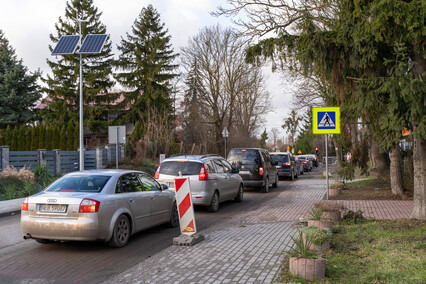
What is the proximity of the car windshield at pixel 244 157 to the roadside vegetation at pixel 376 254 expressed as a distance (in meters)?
9.56

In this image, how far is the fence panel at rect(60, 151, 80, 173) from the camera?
23.7 meters

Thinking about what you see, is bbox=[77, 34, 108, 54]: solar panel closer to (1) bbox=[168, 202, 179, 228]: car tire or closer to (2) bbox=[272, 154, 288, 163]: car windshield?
(1) bbox=[168, 202, 179, 228]: car tire

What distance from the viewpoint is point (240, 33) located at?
13.6 m

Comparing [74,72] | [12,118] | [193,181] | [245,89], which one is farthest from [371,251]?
[74,72]

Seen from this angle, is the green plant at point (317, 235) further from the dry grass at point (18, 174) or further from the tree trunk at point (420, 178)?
the dry grass at point (18, 174)

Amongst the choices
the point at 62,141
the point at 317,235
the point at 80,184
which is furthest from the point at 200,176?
the point at 62,141

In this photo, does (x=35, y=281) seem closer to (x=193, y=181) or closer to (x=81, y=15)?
(x=193, y=181)

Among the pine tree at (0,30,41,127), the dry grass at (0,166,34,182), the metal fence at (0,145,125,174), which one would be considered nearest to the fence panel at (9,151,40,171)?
the metal fence at (0,145,125,174)

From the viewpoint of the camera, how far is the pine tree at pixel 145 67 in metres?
49.0

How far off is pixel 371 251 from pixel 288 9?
1000 centimetres

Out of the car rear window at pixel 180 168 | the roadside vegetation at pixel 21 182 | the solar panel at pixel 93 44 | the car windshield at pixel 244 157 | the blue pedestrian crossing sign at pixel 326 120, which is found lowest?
the roadside vegetation at pixel 21 182

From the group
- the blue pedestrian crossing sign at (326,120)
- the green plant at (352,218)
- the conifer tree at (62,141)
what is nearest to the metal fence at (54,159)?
the conifer tree at (62,141)

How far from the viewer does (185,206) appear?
7.90m

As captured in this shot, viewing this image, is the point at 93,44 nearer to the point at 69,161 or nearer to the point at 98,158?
the point at 69,161
